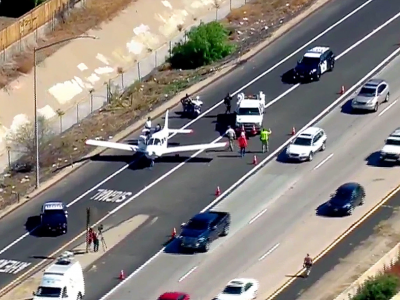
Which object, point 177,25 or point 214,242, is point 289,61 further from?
point 214,242

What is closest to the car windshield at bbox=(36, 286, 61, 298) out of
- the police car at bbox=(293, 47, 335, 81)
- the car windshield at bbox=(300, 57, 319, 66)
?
the police car at bbox=(293, 47, 335, 81)

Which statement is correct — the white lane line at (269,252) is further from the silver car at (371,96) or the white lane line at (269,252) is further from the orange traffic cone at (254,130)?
the silver car at (371,96)

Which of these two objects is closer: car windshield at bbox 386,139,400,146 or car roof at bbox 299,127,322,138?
car windshield at bbox 386,139,400,146

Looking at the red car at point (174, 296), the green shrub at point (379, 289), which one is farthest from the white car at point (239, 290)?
the green shrub at point (379, 289)

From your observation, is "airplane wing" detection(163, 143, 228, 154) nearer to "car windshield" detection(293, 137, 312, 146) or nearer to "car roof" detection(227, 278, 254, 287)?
"car windshield" detection(293, 137, 312, 146)

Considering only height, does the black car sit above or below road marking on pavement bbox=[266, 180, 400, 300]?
above

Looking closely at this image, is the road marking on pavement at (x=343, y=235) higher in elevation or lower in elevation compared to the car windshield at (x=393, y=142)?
lower
